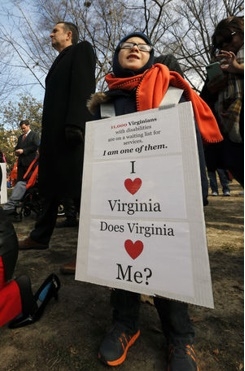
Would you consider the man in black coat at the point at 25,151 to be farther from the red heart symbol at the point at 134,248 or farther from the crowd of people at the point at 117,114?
the red heart symbol at the point at 134,248

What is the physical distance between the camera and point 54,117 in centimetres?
244

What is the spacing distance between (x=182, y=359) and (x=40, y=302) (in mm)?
889

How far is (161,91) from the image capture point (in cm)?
138

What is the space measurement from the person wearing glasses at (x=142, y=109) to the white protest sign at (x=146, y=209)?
20 cm

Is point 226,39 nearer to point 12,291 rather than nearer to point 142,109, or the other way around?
point 142,109

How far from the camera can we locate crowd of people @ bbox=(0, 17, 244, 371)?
1379 millimetres

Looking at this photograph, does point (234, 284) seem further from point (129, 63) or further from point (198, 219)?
point (129, 63)

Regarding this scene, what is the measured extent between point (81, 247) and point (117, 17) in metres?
10.0

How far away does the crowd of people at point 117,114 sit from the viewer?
4.52 feet

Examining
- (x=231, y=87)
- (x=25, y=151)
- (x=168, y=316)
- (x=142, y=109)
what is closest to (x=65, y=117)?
(x=142, y=109)

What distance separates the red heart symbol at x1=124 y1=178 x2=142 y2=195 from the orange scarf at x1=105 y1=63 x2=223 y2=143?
0.36 m

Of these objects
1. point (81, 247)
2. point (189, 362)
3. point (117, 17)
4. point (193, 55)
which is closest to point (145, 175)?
point (81, 247)

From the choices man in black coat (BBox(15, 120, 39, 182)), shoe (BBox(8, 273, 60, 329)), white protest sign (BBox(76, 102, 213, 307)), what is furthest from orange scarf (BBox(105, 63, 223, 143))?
man in black coat (BBox(15, 120, 39, 182))

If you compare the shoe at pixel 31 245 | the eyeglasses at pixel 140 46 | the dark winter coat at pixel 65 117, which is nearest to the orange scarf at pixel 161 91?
the eyeglasses at pixel 140 46
